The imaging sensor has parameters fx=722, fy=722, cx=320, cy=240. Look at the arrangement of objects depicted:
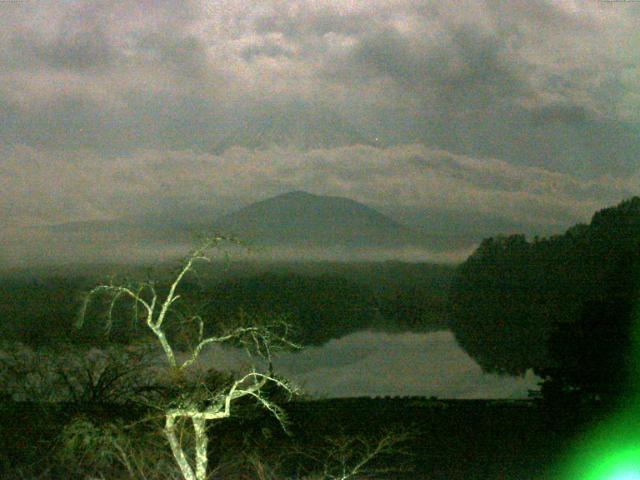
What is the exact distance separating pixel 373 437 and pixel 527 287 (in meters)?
36.9

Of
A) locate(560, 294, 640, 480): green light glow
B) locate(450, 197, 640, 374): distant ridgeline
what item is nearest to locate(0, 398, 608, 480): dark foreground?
locate(560, 294, 640, 480): green light glow

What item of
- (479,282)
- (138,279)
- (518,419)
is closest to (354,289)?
(479,282)

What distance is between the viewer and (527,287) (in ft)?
145

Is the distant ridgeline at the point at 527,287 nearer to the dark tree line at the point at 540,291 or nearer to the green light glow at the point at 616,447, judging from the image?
the dark tree line at the point at 540,291

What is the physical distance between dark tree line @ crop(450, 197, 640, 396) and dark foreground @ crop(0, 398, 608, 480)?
1.95 m

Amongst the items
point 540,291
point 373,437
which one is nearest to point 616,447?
point 373,437

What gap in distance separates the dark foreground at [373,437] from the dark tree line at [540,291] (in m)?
1.95

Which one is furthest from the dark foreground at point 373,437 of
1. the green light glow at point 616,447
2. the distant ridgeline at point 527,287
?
the distant ridgeline at point 527,287

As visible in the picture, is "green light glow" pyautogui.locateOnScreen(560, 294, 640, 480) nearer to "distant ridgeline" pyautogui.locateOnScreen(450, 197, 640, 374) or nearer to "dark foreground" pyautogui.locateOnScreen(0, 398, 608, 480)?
"dark foreground" pyautogui.locateOnScreen(0, 398, 608, 480)

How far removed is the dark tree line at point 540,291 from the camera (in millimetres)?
14750

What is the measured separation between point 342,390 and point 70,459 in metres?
14.7

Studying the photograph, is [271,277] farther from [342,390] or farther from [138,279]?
[138,279]

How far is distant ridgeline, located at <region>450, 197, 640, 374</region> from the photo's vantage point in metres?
35.0

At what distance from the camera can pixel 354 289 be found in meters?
38.3
